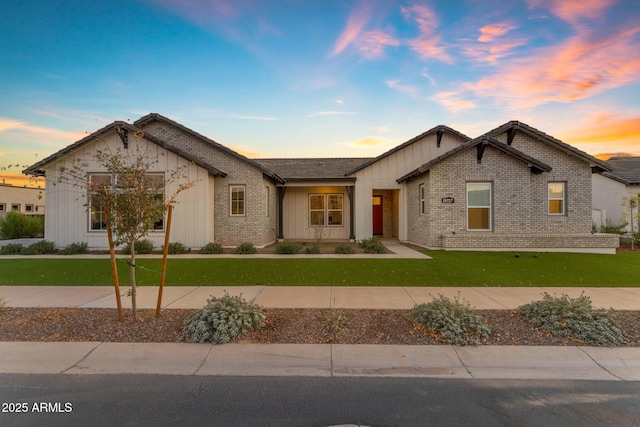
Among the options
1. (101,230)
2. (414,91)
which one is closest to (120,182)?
(101,230)

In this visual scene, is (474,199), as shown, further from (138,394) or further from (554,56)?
(138,394)

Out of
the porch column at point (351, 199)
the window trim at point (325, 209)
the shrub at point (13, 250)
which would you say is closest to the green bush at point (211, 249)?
the window trim at point (325, 209)

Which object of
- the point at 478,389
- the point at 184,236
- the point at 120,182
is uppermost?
the point at 120,182

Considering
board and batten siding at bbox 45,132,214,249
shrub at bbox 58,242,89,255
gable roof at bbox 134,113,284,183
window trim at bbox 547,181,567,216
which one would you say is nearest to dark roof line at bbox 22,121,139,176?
board and batten siding at bbox 45,132,214,249

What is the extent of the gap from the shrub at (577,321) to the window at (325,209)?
14.9 meters

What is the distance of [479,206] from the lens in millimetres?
15148

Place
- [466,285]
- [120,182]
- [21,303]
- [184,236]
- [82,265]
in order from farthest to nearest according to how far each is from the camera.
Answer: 1. [184,236]
2. [82,265]
3. [466,285]
4. [21,303]
5. [120,182]

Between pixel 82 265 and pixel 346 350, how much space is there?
10.8 m

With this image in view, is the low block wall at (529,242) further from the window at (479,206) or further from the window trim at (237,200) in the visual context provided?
the window trim at (237,200)

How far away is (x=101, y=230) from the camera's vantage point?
49.5 feet

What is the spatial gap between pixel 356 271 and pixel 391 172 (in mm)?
9464

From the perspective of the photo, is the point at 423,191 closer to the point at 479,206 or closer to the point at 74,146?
the point at 479,206

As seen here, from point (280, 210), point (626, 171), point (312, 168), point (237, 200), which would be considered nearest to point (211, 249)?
point (237, 200)

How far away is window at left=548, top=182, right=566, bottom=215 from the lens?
15.9 meters
